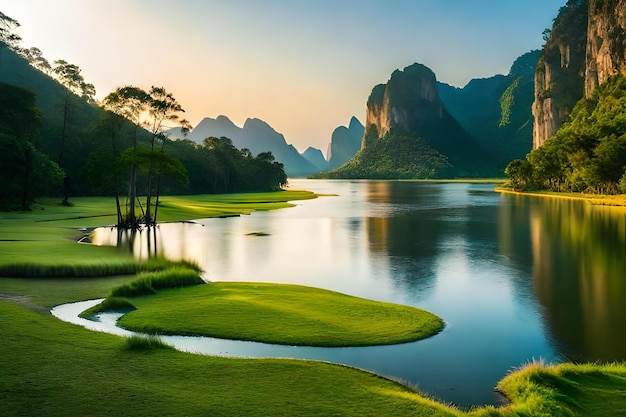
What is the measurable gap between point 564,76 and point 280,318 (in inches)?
8080

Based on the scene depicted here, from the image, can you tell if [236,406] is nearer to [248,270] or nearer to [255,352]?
[255,352]

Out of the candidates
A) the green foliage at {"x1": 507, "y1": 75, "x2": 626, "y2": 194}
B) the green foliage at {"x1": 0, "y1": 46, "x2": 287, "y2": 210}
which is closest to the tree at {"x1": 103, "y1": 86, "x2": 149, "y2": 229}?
the green foliage at {"x1": 0, "y1": 46, "x2": 287, "y2": 210}

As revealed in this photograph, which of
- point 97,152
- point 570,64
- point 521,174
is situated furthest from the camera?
point 570,64

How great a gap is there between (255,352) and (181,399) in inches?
191

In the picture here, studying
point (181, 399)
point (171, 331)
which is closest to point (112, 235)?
point (171, 331)

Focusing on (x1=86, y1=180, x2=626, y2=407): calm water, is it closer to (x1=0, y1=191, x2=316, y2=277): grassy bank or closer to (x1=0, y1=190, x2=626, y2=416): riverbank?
(x1=0, y1=190, x2=626, y2=416): riverbank

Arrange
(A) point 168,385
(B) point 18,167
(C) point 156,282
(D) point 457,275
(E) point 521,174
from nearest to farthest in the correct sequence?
(A) point 168,385, (C) point 156,282, (D) point 457,275, (B) point 18,167, (E) point 521,174

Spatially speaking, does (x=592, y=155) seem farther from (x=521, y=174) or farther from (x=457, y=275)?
(x=457, y=275)

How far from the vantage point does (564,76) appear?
7520 inches

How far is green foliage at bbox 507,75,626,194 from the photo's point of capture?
296 ft

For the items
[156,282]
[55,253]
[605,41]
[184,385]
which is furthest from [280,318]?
[605,41]

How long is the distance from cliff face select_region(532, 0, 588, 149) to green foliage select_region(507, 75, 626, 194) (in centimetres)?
4488

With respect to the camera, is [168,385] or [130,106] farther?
[130,106]

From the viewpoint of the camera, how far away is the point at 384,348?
13.9m
